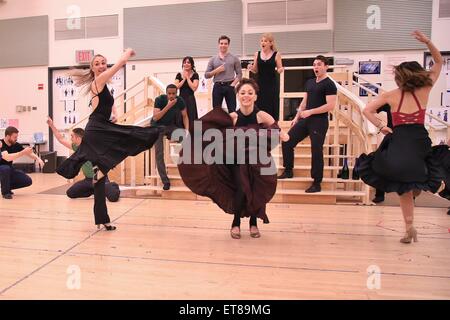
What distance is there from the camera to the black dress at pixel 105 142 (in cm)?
332

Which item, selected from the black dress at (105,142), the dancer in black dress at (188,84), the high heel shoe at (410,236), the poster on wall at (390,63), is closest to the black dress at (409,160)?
the high heel shoe at (410,236)

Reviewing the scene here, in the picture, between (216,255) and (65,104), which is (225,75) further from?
(65,104)

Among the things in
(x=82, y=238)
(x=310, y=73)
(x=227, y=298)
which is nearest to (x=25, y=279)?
(x=82, y=238)

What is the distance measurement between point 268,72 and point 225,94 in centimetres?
78

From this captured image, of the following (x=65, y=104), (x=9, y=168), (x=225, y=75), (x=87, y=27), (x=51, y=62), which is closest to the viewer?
(x=225, y=75)

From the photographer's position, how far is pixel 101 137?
3.34 metres

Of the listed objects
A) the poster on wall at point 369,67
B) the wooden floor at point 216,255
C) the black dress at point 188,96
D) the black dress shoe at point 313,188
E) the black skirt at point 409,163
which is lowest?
the wooden floor at point 216,255

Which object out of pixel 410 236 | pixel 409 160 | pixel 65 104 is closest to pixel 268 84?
pixel 409 160

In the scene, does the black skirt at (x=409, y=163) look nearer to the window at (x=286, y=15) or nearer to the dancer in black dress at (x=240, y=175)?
the dancer in black dress at (x=240, y=175)

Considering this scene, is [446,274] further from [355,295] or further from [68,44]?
[68,44]

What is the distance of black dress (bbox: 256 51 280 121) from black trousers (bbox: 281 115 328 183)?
15.6 inches

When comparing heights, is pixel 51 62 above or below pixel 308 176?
above

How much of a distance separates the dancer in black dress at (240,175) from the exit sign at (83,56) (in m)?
6.94

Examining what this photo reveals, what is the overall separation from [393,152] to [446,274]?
923 mm
